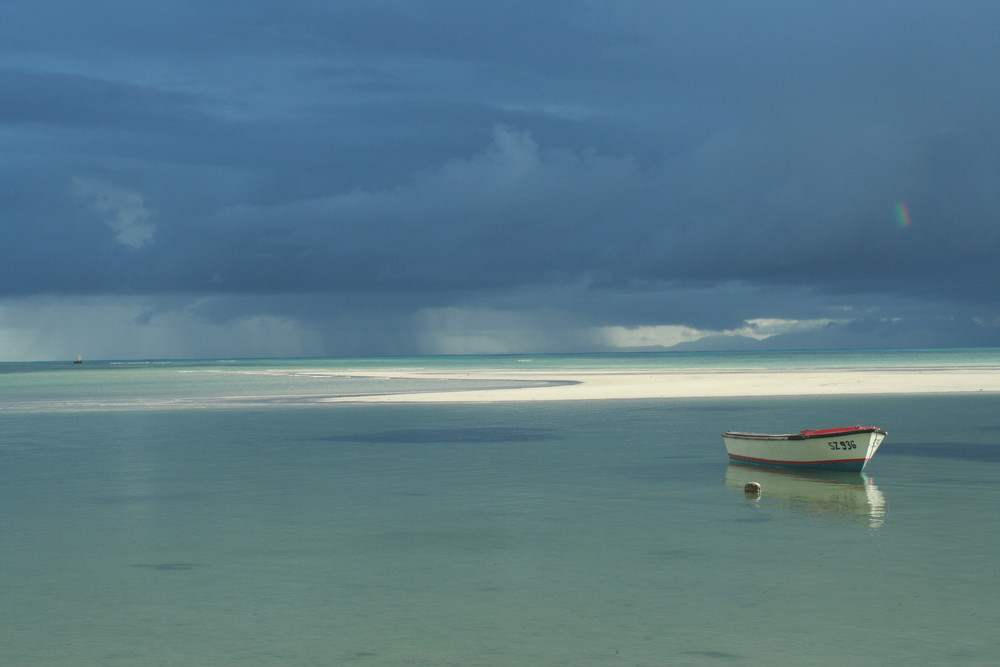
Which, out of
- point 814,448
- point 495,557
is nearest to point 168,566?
point 495,557

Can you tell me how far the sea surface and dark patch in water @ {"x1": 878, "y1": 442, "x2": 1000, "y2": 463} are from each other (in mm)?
209

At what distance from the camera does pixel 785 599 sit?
15789 millimetres

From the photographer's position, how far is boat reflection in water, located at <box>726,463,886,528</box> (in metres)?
24.1

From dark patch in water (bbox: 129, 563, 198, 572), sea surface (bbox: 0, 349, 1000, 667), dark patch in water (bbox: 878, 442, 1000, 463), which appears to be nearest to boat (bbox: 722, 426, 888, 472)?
sea surface (bbox: 0, 349, 1000, 667)

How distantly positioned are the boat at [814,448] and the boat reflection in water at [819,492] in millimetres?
259

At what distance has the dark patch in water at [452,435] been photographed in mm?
43384

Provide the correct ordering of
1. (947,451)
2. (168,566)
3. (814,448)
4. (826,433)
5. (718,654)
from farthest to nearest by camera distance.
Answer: (947,451) < (814,448) < (826,433) < (168,566) < (718,654)

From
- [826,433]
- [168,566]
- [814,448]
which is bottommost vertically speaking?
[168,566]

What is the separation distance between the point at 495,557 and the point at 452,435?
26154 mm

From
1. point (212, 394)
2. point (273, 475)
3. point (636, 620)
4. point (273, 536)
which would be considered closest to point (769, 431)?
point (273, 475)

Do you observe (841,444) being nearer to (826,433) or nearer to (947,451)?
(826,433)

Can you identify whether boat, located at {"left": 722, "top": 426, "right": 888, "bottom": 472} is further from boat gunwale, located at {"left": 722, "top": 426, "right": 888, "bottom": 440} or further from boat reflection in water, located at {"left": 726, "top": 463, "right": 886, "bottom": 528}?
boat reflection in water, located at {"left": 726, "top": 463, "right": 886, "bottom": 528}

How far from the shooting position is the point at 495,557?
19.4 meters

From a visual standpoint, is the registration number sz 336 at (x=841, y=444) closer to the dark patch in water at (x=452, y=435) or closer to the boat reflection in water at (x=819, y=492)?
the boat reflection in water at (x=819, y=492)
